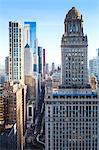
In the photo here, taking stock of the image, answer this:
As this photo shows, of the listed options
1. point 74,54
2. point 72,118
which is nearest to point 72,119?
point 72,118

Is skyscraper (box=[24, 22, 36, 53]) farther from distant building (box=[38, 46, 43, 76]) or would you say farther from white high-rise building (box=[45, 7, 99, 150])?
white high-rise building (box=[45, 7, 99, 150])

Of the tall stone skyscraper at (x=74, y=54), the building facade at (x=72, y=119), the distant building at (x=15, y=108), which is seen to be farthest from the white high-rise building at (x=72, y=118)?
the distant building at (x=15, y=108)

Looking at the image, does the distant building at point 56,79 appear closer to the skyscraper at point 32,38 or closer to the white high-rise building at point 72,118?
the white high-rise building at point 72,118

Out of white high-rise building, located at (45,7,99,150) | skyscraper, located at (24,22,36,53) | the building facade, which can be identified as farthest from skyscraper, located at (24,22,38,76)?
the building facade

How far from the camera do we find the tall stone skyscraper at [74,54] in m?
2.96

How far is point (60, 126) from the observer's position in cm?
279

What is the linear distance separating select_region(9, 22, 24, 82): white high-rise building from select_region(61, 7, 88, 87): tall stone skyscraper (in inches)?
20.1

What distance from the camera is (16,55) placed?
126 inches

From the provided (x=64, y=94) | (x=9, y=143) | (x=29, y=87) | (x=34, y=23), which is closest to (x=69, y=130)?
(x=64, y=94)

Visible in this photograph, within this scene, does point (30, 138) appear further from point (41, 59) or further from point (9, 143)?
point (41, 59)

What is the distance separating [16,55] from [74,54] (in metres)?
0.66

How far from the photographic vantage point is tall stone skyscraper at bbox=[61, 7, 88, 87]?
2959 millimetres

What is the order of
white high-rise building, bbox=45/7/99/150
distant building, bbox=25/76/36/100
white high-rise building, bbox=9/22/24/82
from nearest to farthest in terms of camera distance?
white high-rise building, bbox=45/7/99/150
white high-rise building, bbox=9/22/24/82
distant building, bbox=25/76/36/100

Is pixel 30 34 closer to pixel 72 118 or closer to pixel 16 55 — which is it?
pixel 16 55
